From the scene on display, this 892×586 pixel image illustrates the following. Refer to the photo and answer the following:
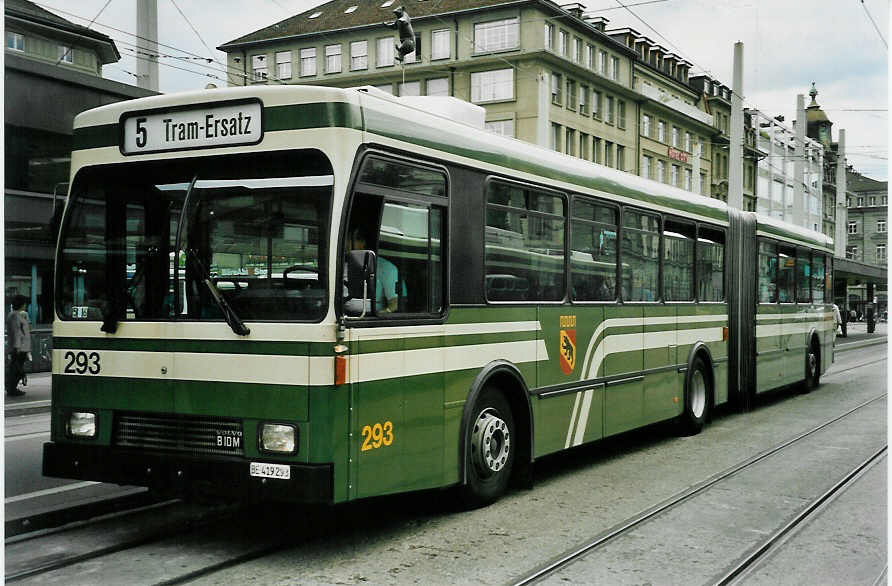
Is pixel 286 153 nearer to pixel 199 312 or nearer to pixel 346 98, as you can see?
pixel 346 98

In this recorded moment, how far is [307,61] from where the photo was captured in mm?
23953

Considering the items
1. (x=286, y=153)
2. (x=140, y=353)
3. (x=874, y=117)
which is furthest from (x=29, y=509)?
(x=874, y=117)

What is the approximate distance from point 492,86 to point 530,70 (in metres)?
2.16

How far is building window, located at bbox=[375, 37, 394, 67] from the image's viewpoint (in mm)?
39750

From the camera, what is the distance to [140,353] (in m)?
6.23

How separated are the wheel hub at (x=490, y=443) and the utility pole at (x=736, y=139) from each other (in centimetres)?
1407

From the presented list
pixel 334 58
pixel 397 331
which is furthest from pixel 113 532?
pixel 334 58

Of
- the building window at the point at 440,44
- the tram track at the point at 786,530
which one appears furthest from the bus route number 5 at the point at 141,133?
the building window at the point at 440,44

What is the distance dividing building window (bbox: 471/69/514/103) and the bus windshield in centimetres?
4660

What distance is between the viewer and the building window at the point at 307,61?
2335cm

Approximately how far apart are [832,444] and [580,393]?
3.97 metres

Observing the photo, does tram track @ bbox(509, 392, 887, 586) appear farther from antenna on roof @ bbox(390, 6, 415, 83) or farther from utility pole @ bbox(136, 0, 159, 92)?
utility pole @ bbox(136, 0, 159, 92)

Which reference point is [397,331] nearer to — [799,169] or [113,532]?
[113,532]

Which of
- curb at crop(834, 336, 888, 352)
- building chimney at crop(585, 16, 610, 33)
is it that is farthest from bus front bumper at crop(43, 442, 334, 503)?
building chimney at crop(585, 16, 610, 33)
